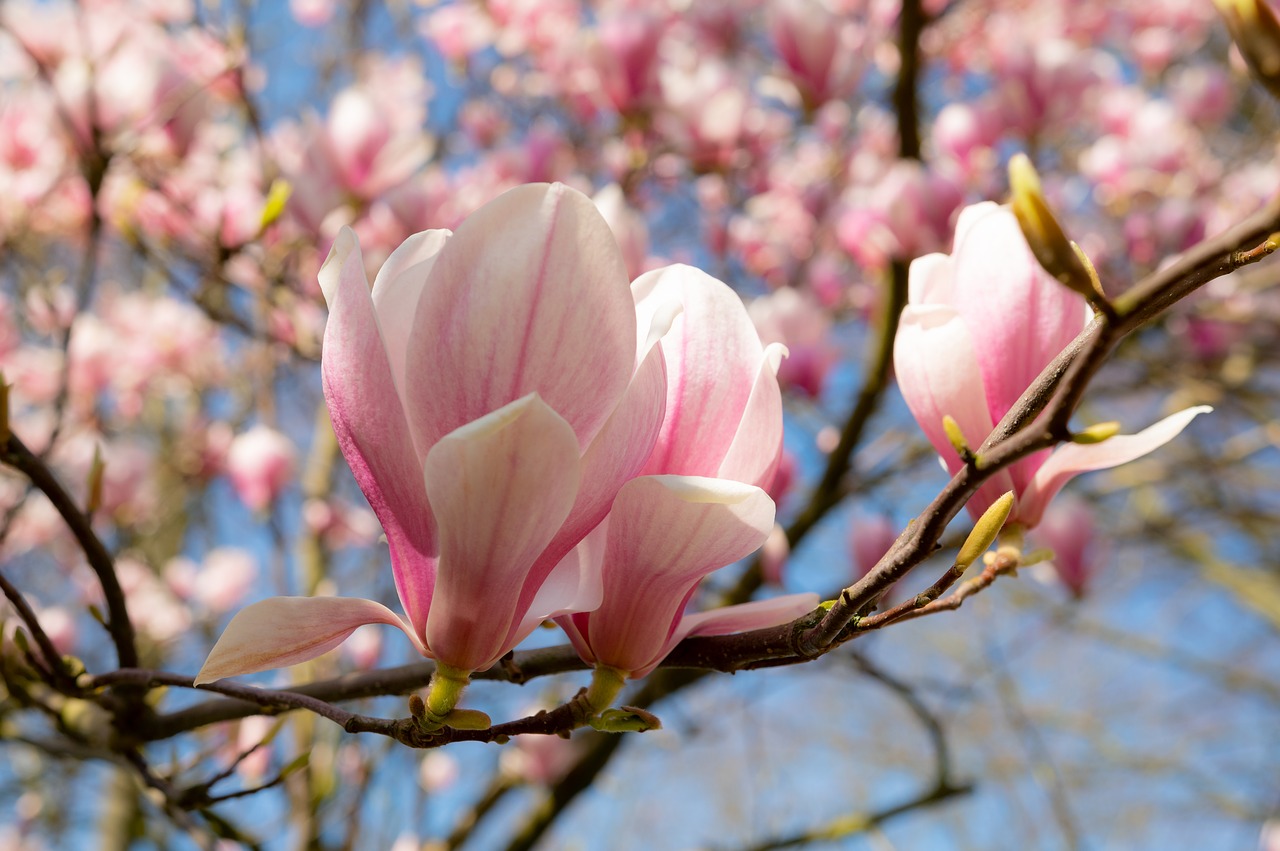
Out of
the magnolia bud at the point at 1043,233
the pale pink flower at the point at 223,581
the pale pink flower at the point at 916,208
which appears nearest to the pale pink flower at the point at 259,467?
the pale pink flower at the point at 223,581

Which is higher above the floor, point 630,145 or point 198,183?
point 198,183

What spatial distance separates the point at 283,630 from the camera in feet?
1.68

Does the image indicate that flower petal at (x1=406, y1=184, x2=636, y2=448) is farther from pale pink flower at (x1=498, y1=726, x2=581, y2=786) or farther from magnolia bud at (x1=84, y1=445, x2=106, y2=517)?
pale pink flower at (x1=498, y1=726, x2=581, y2=786)


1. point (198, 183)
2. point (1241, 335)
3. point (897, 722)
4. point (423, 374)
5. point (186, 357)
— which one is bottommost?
point (897, 722)

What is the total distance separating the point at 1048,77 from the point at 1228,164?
57.3 inches

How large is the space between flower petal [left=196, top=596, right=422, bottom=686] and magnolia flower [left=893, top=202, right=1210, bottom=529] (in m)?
0.36

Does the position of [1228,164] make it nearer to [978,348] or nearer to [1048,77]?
[1048,77]

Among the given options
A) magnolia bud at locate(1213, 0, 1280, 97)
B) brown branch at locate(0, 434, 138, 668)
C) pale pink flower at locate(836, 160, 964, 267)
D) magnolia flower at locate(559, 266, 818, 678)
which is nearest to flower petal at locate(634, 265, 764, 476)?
magnolia flower at locate(559, 266, 818, 678)

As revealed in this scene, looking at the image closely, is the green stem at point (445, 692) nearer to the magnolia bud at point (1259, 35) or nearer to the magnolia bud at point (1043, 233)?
the magnolia bud at point (1043, 233)

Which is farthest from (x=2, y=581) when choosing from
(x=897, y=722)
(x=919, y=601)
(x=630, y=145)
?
(x=897, y=722)

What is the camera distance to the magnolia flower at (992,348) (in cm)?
62

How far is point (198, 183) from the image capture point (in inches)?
117

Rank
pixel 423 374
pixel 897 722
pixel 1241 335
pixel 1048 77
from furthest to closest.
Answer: pixel 897 722
pixel 1241 335
pixel 1048 77
pixel 423 374

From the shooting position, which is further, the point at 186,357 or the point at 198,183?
the point at 186,357
